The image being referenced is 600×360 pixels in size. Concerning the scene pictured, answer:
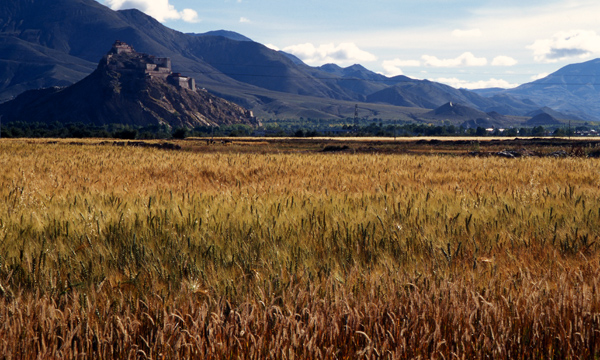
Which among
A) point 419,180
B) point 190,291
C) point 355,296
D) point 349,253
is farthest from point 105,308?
point 419,180

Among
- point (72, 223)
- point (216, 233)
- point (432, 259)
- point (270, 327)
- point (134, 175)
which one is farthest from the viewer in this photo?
point (134, 175)

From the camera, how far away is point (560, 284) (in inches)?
120

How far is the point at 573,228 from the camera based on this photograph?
4805 millimetres

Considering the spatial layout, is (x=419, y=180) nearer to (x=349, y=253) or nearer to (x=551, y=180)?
(x=551, y=180)

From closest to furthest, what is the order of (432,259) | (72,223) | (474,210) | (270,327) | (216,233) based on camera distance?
(270,327)
(432,259)
(216,233)
(72,223)
(474,210)

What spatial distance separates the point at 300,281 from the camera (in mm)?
3291

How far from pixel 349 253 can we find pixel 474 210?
7.84ft

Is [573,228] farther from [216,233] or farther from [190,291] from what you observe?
[190,291]

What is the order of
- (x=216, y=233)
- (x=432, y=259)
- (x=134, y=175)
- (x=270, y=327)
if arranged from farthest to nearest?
(x=134, y=175), (x=216, y=233), (x=432, y=259), (x=270, y=327)

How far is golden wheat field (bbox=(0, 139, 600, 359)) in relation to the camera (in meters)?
2.53

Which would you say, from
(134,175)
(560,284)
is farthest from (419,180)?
(560,284)

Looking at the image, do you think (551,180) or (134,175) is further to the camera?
(134,175)

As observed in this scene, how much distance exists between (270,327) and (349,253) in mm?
1485

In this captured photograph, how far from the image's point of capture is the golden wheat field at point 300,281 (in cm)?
253
